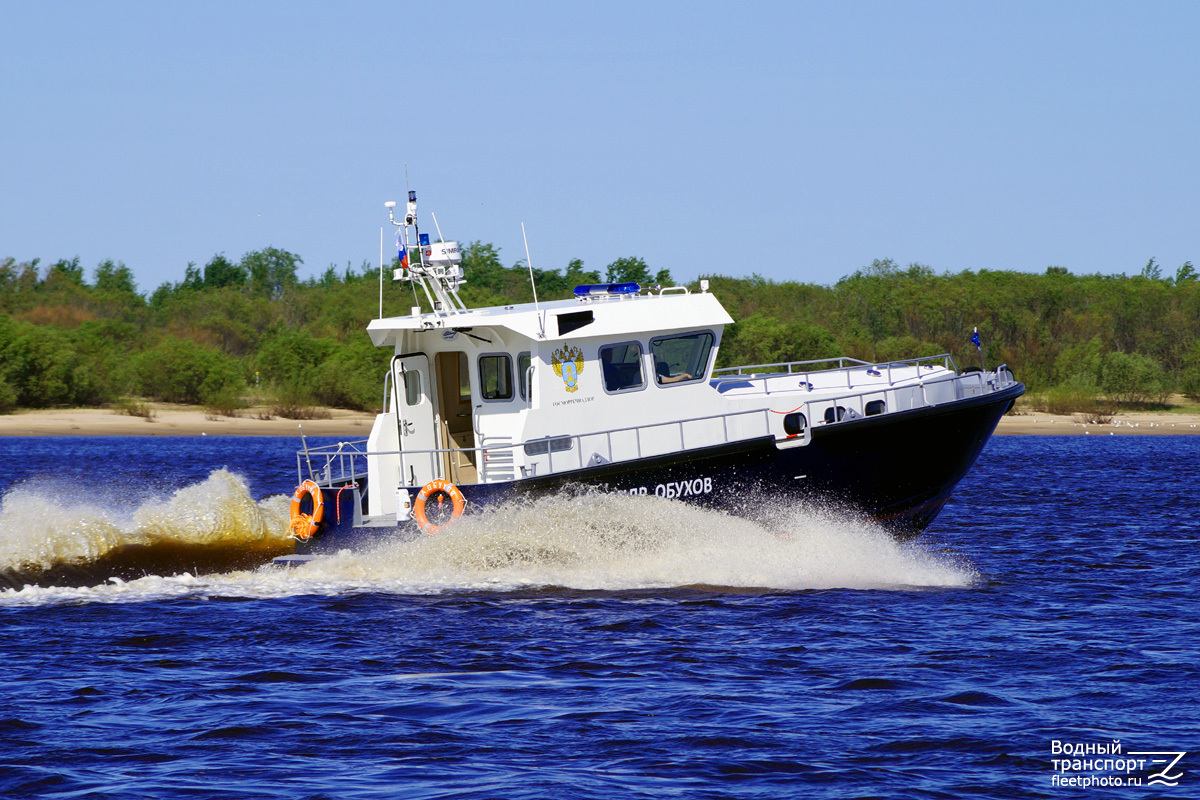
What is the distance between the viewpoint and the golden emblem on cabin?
13.4m

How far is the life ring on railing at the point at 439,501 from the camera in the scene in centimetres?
1284

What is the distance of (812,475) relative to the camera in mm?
13570

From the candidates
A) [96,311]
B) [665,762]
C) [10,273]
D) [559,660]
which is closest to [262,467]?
[559,660]

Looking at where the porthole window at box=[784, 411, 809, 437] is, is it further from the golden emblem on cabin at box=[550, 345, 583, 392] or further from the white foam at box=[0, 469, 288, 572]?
the white foam at box=[0, 469, 288, 572]

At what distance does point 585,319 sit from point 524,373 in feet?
2.82

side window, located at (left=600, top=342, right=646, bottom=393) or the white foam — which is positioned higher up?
side window, located at (left=600, top=342, right=646, bottom=393)

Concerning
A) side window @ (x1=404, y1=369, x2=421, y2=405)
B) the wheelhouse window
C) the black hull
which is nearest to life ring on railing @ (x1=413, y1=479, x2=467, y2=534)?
the black hull

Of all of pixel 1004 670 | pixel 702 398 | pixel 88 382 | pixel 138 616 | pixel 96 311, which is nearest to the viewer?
pixel 1004 670

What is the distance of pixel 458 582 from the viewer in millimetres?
12984

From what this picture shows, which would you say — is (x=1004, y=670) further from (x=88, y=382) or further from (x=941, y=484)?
(x=88, y=382)

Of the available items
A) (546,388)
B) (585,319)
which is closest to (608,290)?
(585,319)

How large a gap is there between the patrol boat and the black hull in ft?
0.05

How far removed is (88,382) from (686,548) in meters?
44.2

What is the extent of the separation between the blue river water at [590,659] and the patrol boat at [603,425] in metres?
0.40
